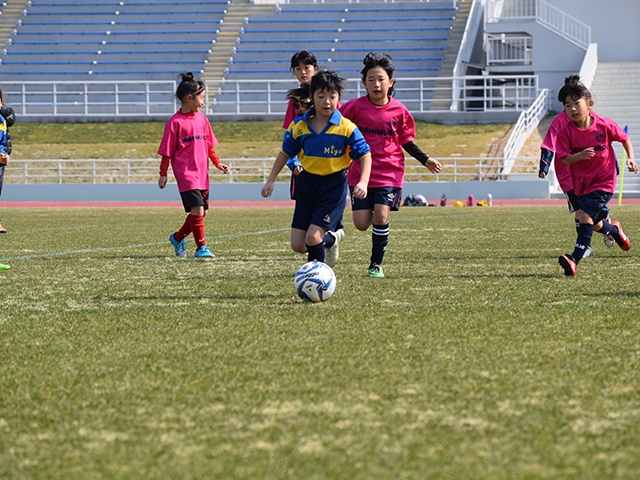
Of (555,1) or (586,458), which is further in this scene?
(555,1)

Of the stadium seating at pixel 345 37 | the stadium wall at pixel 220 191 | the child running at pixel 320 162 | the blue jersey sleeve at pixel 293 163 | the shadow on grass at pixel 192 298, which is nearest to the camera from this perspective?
the shadow on grass at pixel 192 298

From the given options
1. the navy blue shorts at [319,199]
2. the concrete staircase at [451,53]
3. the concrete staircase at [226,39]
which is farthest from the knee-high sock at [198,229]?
the concrete staircase at [226,39]

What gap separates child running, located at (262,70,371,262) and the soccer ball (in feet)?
2.60

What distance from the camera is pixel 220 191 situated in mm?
26562

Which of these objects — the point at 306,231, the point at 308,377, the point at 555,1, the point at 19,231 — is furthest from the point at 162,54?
the point at 308,377

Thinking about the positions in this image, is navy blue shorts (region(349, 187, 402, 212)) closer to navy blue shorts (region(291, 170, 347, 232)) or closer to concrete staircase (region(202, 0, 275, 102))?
navy blue shorts (region(291, 170, 347, 232))

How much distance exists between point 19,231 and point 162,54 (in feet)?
81.6

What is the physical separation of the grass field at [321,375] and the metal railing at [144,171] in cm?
2014

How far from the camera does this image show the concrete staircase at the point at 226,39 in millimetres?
35531

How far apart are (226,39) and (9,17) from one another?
31.5 ft

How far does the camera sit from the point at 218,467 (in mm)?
2355

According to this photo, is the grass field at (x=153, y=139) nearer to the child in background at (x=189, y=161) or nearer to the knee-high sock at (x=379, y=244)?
the child in background at (x=189, y=161)

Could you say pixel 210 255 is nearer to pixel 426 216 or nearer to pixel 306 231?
pixel 306 231

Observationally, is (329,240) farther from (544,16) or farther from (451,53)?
(544,16)
